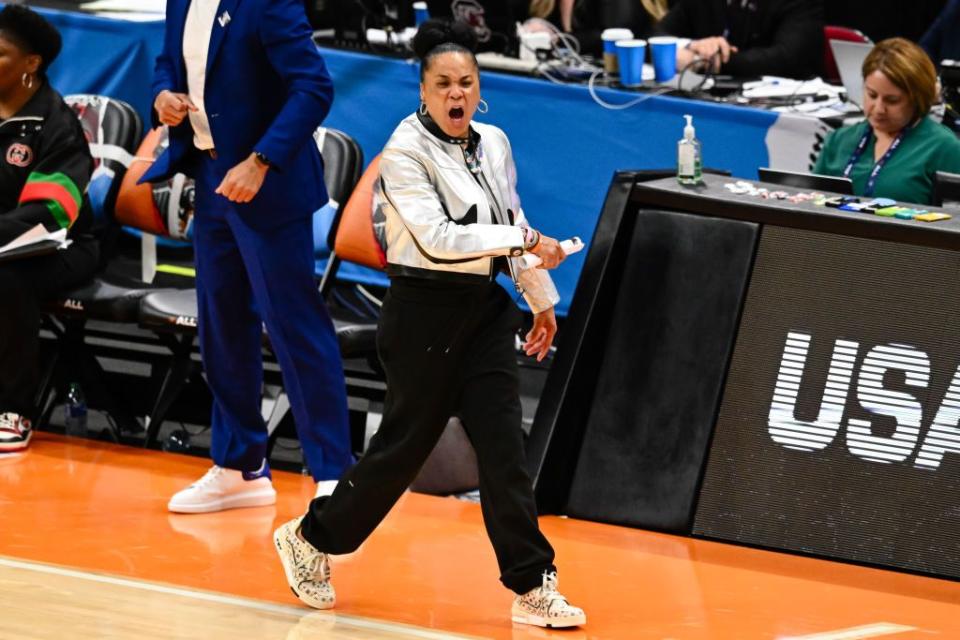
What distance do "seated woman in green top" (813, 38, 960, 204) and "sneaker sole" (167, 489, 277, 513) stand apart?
2.39 m

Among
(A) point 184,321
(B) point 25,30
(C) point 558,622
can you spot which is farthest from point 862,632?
(B) point 25,30

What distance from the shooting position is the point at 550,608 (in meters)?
4.00

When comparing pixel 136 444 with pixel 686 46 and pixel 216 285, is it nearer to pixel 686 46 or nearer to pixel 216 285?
pixel 216 285

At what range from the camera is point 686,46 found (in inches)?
276

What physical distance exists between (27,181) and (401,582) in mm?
2428

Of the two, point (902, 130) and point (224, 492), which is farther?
point (902, 130)

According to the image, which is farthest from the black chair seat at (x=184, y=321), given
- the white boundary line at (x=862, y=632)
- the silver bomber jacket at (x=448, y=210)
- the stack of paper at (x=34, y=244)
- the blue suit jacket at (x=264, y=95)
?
the white boundary line at (x=862, y=632)

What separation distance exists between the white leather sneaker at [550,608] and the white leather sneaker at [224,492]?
152cm

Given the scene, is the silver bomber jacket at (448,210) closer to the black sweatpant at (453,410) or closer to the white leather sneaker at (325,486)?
the black sweatpant at (453,410)

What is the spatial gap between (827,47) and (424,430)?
4.58 metres

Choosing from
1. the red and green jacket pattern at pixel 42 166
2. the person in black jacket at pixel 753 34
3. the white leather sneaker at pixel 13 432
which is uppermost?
the person in black jacket at pixel 753 34

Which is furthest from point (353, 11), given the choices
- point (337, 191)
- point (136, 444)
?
point (136, 444)

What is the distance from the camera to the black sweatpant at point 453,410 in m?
3.99

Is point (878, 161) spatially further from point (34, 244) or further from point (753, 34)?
point (34, 244)
